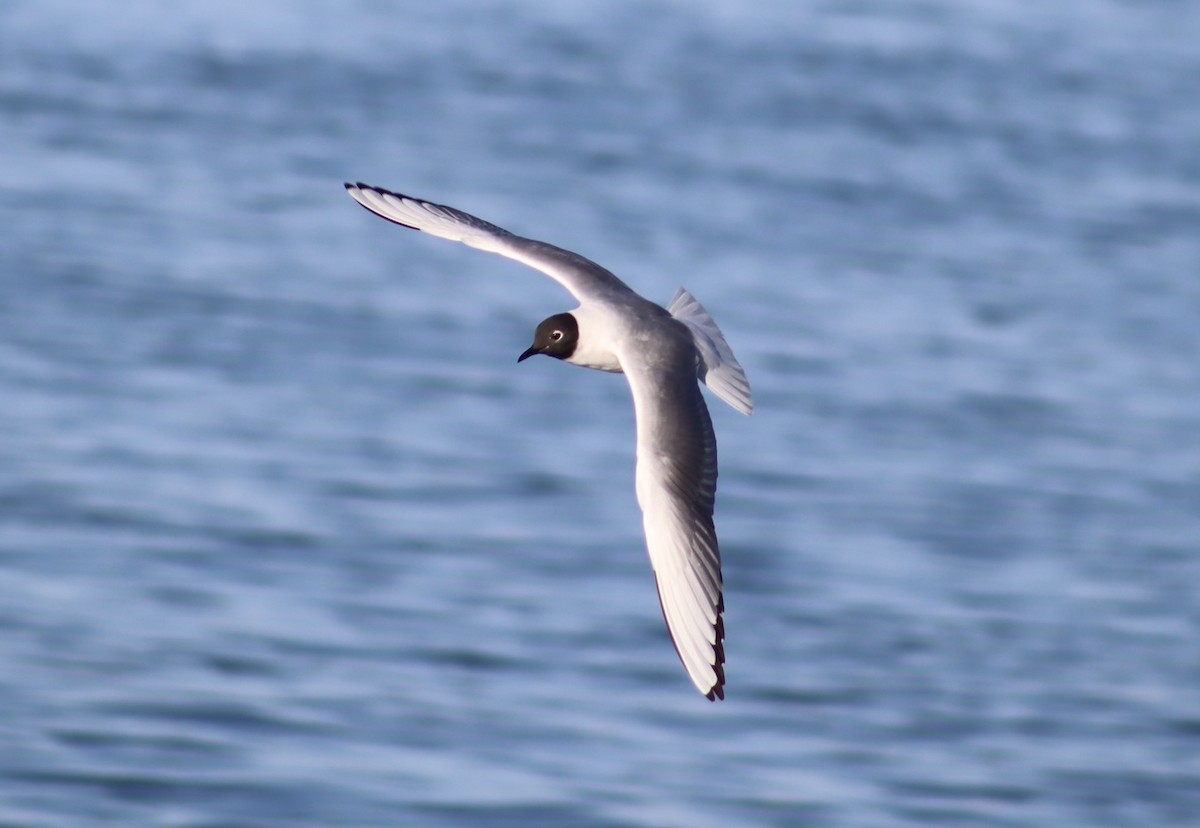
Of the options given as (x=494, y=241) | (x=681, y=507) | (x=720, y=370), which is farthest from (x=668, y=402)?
(x=494, y=241)

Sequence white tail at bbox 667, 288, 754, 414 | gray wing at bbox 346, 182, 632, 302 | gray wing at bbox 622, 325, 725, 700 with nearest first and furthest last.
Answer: gray wing at bbox 622, 325, 725, 700, white tail at bbox 667, 288, 754, 414, gray wing at bbox 346, 182, 632, 302

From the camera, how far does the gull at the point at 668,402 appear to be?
6.20 meters

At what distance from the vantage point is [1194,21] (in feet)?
106

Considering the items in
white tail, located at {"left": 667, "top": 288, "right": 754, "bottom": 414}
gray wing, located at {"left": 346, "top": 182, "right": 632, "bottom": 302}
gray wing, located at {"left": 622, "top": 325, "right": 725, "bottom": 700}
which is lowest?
gray wing, located at {"left": 622, "top": 325, "right": 725, "bottom": 700}

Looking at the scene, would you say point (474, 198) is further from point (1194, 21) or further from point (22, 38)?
point (1194, 21)

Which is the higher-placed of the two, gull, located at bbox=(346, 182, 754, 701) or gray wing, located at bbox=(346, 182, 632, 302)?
gray wing, located at bbox=(346, 182, 632, 302)

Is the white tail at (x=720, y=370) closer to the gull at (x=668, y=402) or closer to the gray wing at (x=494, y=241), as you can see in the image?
the gull at (x=668, y=402)

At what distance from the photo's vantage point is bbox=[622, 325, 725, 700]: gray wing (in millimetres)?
6145

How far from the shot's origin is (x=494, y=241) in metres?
7.43

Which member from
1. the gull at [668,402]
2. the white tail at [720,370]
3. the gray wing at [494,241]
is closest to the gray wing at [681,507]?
the gull at [668,402]

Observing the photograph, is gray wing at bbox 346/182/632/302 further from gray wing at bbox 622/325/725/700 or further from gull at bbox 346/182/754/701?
gray wing at bbox 622/325/725/700

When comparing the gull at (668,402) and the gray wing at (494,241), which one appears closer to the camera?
the gull at (668,402)

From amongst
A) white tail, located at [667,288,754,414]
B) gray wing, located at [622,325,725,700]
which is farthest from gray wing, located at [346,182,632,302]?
gray wing, located at [622,325,725,700]

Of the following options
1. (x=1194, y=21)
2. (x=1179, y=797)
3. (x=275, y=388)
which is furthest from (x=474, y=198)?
(x=1194, y=21)
